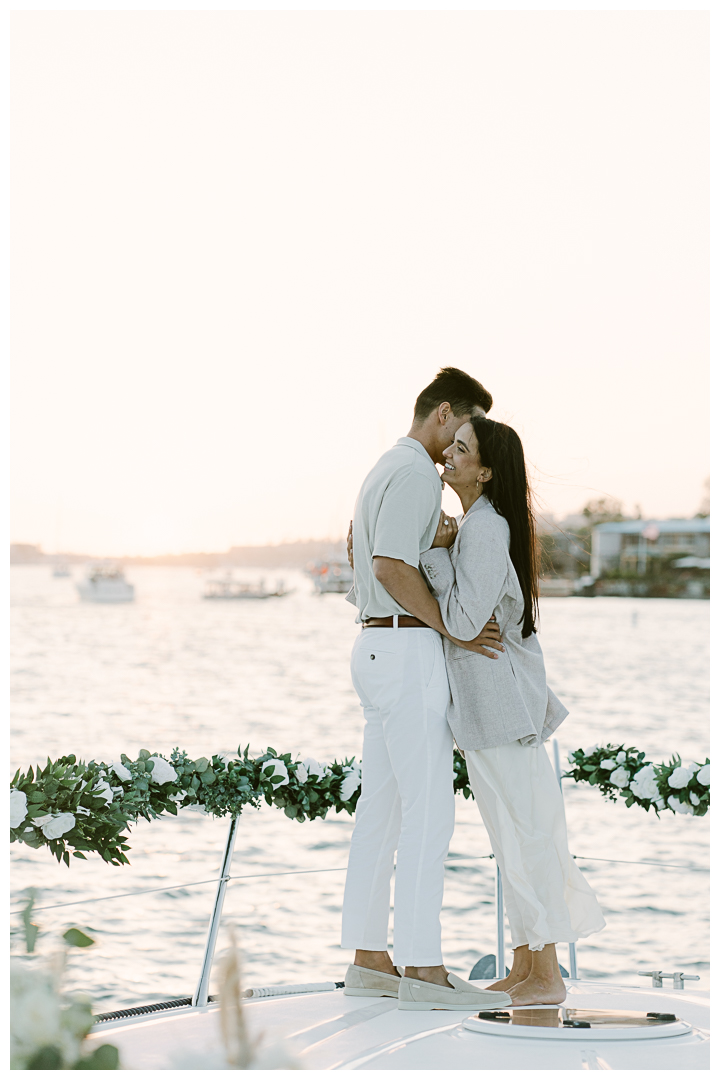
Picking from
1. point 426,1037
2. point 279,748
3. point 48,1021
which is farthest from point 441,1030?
point 279,748

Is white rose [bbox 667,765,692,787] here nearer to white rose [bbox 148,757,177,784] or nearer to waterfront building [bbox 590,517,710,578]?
white rose [bbox 148,757,177,784]

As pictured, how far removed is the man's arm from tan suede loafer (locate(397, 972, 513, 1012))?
88 cm

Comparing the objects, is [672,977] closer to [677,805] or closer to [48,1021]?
[677,805]

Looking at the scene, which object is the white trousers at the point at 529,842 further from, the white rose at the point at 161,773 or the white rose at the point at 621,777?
the white rose at the point at 161,773

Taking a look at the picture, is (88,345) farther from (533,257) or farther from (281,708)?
(533,257)

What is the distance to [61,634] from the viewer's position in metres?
54.1

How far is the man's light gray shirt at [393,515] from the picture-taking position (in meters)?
2.84

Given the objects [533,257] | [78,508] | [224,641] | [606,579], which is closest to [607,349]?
[533,257]

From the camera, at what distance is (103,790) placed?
281 cm

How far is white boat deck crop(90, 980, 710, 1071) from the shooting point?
225cm

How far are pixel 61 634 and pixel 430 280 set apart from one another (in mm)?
42250

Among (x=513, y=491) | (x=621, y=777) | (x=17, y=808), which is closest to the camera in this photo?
(x=17, y=808)

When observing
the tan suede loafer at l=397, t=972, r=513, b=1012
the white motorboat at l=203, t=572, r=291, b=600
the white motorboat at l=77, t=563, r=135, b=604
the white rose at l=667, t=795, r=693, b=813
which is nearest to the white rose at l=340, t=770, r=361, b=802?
the tan suede loafer at l=397, t=972, r=513, b=1012

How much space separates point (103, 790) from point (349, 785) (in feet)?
2.69
